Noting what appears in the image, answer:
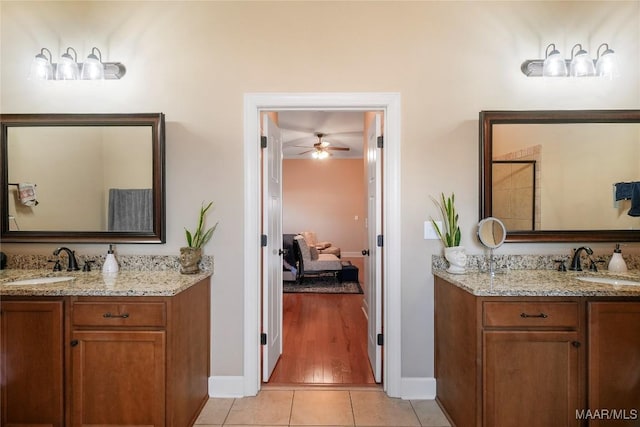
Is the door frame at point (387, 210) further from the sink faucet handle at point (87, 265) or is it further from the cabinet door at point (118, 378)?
the sink faucet handle at point (87, 265)

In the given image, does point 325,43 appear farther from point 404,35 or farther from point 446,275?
point 446,275

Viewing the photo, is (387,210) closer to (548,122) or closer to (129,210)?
(548,122)

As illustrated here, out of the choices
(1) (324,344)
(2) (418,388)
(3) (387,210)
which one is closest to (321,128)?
(3) (387,210)

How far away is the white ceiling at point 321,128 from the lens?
456cm

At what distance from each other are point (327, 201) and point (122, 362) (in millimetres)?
6997

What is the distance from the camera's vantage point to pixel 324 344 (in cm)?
296

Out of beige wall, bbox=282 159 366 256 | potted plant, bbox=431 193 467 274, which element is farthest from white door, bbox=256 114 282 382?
beige wall, bbox=282 159 366 256

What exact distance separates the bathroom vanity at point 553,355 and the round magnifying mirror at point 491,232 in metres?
0.46

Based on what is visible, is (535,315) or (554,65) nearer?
(535,315)

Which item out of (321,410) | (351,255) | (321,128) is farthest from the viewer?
(351,255)

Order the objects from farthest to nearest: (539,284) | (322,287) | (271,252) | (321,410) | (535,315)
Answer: (322,287) → (271,252) → (321,410) → (539,284) → (535,315)

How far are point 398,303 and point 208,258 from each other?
1.36 metres

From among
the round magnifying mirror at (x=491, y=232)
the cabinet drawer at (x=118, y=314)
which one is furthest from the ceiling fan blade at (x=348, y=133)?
the cabinet drawer at (x=118, y=314)

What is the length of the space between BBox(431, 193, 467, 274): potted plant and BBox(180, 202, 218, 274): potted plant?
1567mm
